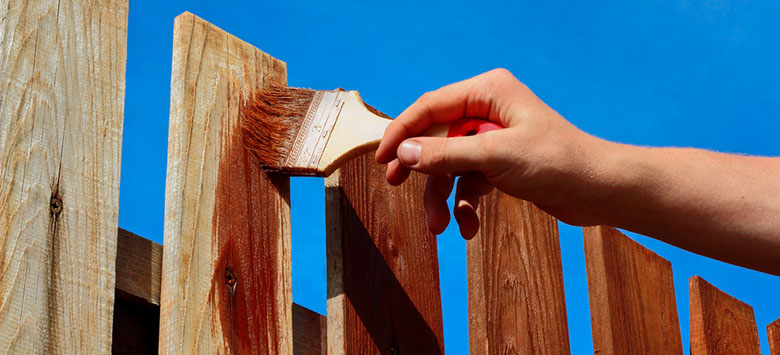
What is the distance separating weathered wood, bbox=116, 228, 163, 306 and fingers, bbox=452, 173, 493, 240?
686 millimetres

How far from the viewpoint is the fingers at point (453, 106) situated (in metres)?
1.77

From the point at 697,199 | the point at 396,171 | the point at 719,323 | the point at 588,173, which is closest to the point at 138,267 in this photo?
the point at 396,171

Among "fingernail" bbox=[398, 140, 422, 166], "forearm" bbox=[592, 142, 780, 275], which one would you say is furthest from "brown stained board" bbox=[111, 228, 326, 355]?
"forearm" bbox=[592, 142, 780, 275]

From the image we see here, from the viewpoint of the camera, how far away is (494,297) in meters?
2.69

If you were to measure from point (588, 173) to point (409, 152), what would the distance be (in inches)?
13.7

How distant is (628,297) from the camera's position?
315 centimetres

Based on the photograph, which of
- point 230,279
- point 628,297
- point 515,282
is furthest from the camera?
point 628,297

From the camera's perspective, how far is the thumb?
5.49 feet

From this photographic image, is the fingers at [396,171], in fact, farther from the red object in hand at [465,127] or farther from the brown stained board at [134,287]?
the brown stained board at [134,287]

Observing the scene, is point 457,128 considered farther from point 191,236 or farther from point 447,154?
point 191,236

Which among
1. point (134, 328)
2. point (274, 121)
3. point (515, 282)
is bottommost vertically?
point (134, 328)

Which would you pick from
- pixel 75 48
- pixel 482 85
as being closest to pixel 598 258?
pixel 482 85

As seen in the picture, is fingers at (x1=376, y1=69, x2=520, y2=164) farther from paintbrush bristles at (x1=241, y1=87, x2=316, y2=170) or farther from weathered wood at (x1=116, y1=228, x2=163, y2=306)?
weathered wood at (x1=116, y1=228, x2=163, y2=306)

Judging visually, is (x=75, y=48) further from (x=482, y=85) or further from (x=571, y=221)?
(x=571, y=221)
